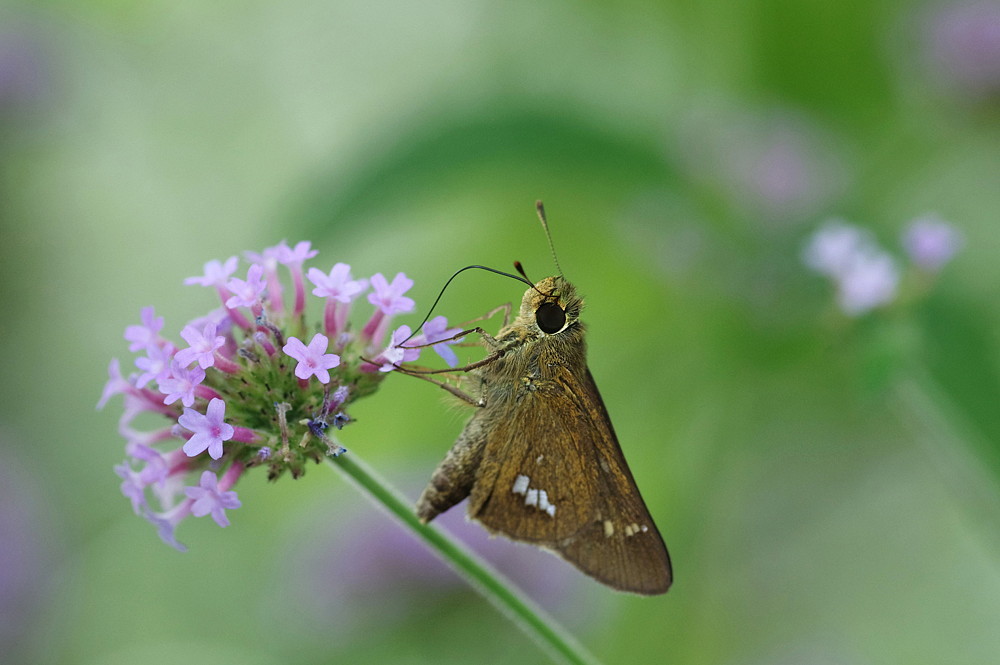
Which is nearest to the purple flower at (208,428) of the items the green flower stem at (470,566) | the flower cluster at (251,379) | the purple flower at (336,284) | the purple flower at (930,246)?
the flower cluster at (251,379)

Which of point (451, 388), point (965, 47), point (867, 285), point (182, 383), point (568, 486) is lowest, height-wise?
point (182, 383)

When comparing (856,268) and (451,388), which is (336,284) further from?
(856,268)

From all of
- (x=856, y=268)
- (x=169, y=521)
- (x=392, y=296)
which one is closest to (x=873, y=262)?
(x=856, y=268)

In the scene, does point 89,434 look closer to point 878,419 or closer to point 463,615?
point 463,615

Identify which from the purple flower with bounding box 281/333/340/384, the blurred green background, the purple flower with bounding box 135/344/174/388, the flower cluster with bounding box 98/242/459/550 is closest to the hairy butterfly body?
the flower cluster with bounding box 98/242/459/550

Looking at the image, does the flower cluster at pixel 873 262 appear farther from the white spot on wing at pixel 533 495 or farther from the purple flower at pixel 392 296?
the purple flower at pixel 392 296

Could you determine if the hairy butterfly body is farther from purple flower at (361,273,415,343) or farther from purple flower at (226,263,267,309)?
purple flower at (226,263,267,309)
